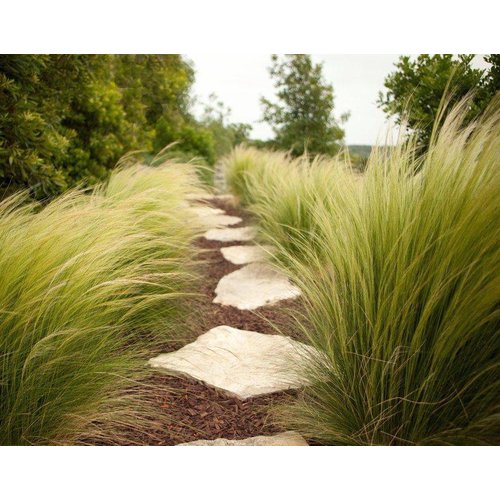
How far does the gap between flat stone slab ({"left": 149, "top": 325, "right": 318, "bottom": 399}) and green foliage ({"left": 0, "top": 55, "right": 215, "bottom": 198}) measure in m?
1.26

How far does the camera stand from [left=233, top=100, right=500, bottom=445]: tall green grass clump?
1166mm

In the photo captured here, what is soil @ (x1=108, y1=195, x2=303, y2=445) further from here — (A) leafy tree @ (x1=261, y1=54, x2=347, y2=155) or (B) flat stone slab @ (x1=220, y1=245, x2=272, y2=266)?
(A) leafy tree @ (x1=261, y1=54, x2=347, y2=155)

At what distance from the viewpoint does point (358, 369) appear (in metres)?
1.31

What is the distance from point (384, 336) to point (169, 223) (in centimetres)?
161

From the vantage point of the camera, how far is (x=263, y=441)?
1429 millimetres

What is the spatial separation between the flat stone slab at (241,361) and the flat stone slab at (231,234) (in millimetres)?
2266

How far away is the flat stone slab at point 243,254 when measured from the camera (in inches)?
136

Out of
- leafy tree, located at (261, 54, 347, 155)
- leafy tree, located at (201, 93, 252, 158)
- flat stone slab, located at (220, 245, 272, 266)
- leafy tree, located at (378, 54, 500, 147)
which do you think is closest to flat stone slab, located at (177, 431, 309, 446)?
leafy tree, located at (378, 54, 500, 147)

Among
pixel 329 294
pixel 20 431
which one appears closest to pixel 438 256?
pixel 329 294

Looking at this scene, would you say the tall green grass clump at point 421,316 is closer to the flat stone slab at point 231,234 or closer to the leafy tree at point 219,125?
the flat stone slab at point 231,234

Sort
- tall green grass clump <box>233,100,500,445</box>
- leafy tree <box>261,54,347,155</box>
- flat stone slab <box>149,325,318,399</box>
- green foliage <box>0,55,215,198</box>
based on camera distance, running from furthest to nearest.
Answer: leafy tree <box>261,54,347,155</box> → green foliage <box>0,55,215,198</box> → flat stone slab <box>149,325,318,399</box> → tall green grass clump <box>233,100,500,445</box>

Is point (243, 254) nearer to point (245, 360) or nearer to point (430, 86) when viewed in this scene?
point (245, 360)

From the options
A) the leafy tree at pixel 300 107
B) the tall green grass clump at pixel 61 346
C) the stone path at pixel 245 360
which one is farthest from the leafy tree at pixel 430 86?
the leafy tree at pixel 300 107
